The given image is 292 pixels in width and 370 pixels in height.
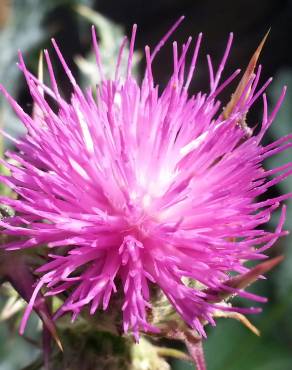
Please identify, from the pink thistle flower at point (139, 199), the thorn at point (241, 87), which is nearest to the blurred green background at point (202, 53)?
the pink thistle flower at point (139, 199)

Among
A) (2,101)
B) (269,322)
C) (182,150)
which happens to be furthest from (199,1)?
(182,150)

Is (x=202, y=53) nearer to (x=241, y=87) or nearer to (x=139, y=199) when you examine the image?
(x=241, y=87)

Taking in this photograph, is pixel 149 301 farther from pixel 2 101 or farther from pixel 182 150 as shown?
pixel 2 101

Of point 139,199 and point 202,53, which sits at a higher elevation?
point 202,53

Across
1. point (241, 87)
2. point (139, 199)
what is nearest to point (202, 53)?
point (241, 87)

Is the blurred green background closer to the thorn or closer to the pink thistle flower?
the pink thistle flower

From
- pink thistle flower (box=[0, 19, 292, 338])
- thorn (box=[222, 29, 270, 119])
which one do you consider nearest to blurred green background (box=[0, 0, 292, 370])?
pink thistle flower (box=[0, 19, 292, 338])

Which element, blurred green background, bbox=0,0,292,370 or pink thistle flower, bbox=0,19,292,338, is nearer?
pink thistle flower, bbox=0,19,292,338
